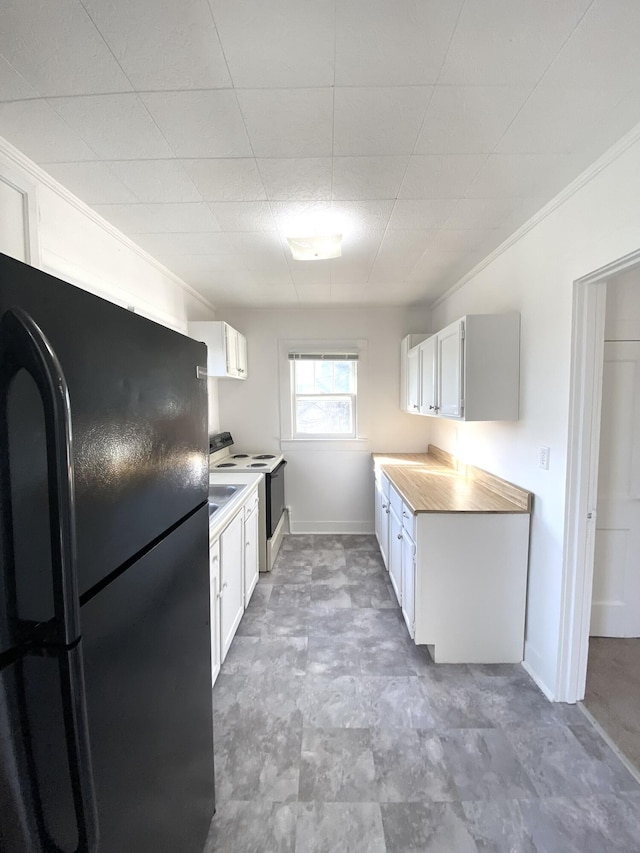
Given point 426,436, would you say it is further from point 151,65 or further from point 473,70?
point 151,65

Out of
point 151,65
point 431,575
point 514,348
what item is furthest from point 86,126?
point 431,575

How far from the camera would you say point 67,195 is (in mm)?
1689

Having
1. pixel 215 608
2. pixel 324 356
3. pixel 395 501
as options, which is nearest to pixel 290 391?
pixel 324 356

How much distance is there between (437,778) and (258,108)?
100 inches

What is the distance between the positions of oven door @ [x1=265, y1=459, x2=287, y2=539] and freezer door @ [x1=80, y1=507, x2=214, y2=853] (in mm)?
1917

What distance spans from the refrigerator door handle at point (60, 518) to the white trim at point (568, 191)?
1.94 m

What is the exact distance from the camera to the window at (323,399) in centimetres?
406

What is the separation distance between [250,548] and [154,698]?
183cm

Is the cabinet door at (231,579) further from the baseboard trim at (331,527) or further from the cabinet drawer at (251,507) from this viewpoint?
the baseboard trim at (331,527)

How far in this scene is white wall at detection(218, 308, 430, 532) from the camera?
3.95 m

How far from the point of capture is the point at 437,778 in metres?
1.44

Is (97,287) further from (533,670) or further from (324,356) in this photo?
(533,670)

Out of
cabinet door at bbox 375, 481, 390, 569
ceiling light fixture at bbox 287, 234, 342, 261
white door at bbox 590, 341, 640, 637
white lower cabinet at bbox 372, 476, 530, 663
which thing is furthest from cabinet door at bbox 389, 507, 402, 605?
ceiling light fixture at bbox 287, 234, 342, 261

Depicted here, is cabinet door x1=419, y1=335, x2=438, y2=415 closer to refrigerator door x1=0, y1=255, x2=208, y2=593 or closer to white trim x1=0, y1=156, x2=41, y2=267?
refrigerator door x1=0, y1=255, x2=208, y2=593
